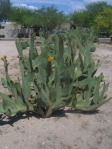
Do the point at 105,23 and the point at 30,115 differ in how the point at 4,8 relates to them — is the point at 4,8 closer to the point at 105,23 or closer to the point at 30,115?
the point at 105,23

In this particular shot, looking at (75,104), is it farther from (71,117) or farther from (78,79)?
(78,79)

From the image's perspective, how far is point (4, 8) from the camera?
75438mm

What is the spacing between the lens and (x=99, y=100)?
6551mm

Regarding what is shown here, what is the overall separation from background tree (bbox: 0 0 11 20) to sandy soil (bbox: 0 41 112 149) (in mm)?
70614

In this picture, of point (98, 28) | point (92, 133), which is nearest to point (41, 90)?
point (92, 133)

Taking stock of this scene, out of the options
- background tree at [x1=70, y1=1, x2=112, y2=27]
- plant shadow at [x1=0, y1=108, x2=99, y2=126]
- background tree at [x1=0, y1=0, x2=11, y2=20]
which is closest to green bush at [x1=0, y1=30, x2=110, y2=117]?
plant shadow at [x1=0, y1=108, x2=99, y2=126]

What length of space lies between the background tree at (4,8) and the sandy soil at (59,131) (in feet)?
232

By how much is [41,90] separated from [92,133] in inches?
40.4

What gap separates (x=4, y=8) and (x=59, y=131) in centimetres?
7191

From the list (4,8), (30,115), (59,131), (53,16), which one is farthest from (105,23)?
(59,131)

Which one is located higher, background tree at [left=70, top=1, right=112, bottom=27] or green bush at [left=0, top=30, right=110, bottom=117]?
green bush at [left=0, top=30, right=110, bottom=117]

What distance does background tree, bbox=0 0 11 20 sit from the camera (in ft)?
247

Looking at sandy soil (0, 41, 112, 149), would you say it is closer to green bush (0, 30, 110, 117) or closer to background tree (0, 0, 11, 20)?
green bush (0, 30, 110, 117)

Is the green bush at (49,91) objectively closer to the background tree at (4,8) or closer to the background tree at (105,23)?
the background tree at (105,23)
